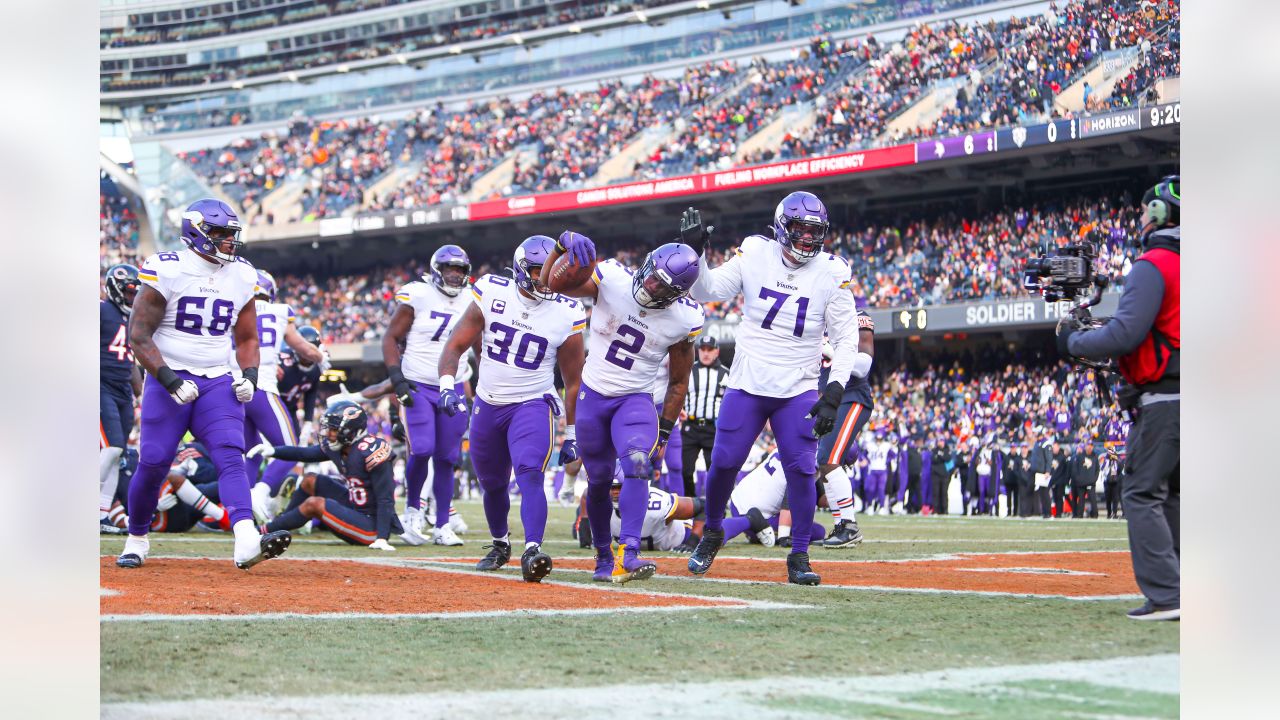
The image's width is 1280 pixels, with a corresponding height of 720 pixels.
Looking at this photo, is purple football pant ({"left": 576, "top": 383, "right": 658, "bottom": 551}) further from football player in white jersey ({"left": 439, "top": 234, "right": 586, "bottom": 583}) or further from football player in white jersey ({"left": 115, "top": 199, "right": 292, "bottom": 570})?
football player in white jersey ({"left": 115, "top": 199, "right": 292, "bottom": 570})

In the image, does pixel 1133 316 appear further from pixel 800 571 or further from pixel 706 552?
pixel 706 552

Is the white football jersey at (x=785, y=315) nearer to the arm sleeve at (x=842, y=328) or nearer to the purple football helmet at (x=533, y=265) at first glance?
the arm sleeve at (x=842, y=328)

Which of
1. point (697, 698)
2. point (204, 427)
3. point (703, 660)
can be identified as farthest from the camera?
point (204, 427)

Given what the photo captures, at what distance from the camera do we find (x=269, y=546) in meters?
6.36

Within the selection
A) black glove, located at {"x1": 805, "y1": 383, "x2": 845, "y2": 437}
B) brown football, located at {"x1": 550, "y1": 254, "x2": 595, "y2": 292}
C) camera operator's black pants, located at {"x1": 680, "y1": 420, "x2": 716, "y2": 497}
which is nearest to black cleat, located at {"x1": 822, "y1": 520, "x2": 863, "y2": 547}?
camera operator's black pants, located at {"x1": 680, "y1": 420, "x2": 716, "y2": 497}

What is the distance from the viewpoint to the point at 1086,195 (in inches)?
947

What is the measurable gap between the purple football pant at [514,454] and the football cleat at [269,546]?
44.0 inches

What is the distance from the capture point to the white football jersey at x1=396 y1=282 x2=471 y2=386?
9828 millimetres

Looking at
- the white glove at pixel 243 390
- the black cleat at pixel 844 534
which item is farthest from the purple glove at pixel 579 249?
the black cleat at pixel 844 534

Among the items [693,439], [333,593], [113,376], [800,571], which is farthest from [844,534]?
[113,376]

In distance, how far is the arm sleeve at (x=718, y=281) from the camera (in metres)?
6.40

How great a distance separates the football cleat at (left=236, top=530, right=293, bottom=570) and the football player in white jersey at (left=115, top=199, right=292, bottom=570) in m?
0.19

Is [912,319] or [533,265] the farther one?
[912,319]

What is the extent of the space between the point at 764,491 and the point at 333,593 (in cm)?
430
